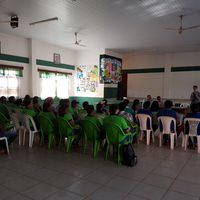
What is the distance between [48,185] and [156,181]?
1.53 metres

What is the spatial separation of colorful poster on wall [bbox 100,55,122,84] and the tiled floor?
5803 millimetres

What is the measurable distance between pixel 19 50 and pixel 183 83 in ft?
25.5

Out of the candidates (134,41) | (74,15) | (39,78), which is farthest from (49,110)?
(134,41)

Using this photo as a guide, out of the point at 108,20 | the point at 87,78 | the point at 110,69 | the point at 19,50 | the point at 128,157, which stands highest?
the point at 108,20

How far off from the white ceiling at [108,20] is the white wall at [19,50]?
0.35 metres

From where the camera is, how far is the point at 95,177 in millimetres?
2980

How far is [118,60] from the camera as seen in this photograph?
10484mm


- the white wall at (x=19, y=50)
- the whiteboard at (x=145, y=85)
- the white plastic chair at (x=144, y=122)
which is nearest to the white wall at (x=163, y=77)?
the whiteboard at (x=145, y=85)

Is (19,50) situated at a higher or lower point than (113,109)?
higher

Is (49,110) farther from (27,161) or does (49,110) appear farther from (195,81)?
(195,81)

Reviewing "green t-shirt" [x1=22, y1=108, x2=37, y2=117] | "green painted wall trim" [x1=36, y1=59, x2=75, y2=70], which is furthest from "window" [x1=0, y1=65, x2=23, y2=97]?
"green t-shirt" [x1=22, y1=108, x2=37, y2=117]

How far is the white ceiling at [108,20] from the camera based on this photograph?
443 cm

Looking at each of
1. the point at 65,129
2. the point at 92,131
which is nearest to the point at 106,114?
the point at 92,131

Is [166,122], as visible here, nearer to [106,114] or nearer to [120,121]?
[106,114]
